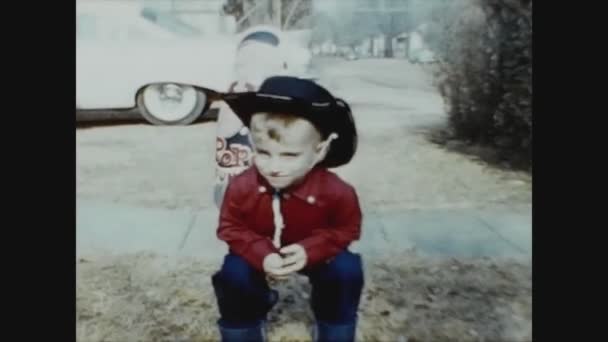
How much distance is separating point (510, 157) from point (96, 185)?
91 centimetres

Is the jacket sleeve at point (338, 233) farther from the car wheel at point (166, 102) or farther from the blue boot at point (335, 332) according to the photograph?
the car wheel at point (166, 102)

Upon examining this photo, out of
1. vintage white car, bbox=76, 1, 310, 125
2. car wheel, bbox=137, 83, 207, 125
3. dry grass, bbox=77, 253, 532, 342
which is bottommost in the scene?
dry grass, bbox=77, 253, 532, 342

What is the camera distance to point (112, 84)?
179 centimetres

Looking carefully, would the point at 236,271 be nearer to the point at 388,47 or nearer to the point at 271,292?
the point at 271,292

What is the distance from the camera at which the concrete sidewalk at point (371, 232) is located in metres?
1.75

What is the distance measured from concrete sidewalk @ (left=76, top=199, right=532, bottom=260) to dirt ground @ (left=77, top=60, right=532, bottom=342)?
2 centimetres

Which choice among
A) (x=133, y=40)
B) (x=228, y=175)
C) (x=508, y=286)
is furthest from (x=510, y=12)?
(x=133, y=40)

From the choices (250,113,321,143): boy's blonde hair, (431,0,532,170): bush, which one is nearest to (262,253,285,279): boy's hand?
(250,113,321,143): boy's blonde hair

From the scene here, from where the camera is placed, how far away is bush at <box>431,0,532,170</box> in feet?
5.85

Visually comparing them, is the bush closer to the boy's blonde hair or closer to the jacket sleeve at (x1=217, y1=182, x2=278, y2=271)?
the boy's blonde hair

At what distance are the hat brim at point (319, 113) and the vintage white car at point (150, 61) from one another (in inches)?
3.4

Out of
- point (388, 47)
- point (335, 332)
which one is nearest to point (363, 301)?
point (335, 332)
